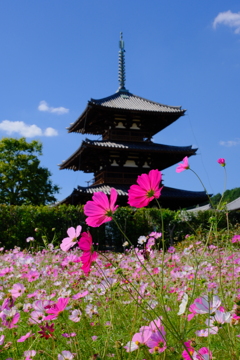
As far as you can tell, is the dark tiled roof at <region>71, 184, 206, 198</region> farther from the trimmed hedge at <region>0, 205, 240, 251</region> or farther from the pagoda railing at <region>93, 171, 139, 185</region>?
the trimmed hedge at <region>0, 205, 240, 251</region>

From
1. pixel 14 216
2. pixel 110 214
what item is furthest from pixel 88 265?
pixel 14 216

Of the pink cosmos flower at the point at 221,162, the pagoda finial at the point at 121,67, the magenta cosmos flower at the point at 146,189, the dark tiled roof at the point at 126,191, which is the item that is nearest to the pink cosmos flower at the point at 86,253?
the magenta cosmos flower at the point at 146,189

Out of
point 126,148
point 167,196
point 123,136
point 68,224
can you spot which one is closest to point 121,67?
point 123,136

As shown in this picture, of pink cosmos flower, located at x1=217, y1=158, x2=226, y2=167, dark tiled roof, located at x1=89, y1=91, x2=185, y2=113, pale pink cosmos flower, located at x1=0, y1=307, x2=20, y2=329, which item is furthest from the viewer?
dark tiled roof, located at x1=89, y1=91, x2=185, y2=113

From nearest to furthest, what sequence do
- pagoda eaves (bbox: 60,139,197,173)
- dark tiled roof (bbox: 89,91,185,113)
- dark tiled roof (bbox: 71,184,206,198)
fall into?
dark tiled roof (bbox: 71,184,206,198)
pagoda eaves (bbox: 60,139,197,173)
dark tiled roof (bbox: 89,91,185,113)

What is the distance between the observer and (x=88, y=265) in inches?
46.7

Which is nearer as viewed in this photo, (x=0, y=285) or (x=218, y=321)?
(x=218, y=321)

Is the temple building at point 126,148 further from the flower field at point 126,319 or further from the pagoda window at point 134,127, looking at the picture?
the flower field at point 126,319

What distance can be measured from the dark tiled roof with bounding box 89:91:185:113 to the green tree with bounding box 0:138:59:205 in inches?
358

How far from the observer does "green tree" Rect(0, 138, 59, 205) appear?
25.6 meters

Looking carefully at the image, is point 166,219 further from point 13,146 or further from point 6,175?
point 13,146

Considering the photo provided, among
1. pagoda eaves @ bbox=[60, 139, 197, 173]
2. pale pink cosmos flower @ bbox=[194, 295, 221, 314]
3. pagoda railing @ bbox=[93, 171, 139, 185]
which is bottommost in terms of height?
pale pink cosmos flower @ bbox=[194, 295, 221, 314]

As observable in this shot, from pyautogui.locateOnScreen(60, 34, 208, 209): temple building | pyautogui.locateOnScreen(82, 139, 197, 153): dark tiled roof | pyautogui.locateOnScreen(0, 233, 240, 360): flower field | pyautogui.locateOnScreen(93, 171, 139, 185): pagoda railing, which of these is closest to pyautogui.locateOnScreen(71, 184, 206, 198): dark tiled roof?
pyautogui.locateOnScreen(60, 34, 208, 209): temple building

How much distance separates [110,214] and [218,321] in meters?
0.46
